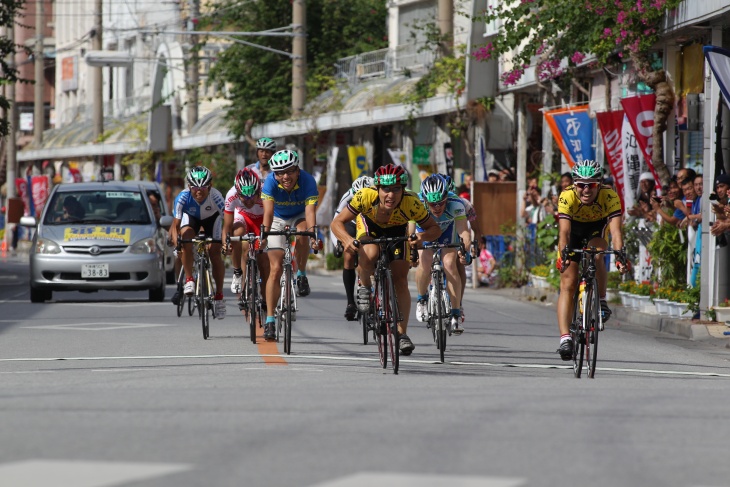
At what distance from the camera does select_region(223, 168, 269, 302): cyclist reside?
1619 centimetres

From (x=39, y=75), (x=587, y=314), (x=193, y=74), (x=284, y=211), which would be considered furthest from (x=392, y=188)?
(x=39, y=75)

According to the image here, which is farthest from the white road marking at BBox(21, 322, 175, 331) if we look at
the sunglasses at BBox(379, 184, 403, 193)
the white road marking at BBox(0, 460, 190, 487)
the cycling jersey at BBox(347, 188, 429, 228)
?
the white road marking at BBox(0, 460, 190, 487)

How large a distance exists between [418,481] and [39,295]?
1721 centimetres

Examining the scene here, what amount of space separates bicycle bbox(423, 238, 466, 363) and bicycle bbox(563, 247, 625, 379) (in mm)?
1499

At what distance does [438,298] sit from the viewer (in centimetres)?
1455

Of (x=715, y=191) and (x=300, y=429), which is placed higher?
(x=715, y=191)

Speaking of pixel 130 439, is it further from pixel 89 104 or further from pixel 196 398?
pixel 89 104

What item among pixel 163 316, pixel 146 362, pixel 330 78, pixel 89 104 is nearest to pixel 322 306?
pixel 163 316

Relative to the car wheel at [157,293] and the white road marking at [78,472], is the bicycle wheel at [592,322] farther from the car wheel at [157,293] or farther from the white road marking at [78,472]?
the car wheel at [157,293]

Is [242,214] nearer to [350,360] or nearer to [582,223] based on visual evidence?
[350,360]

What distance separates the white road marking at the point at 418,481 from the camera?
662cm

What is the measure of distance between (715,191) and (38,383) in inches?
419

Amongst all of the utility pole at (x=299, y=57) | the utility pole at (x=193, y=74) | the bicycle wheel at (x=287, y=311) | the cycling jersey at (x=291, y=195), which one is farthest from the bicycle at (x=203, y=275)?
the utility pole at (x=193, y=74)

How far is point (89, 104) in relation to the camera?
259 ft
